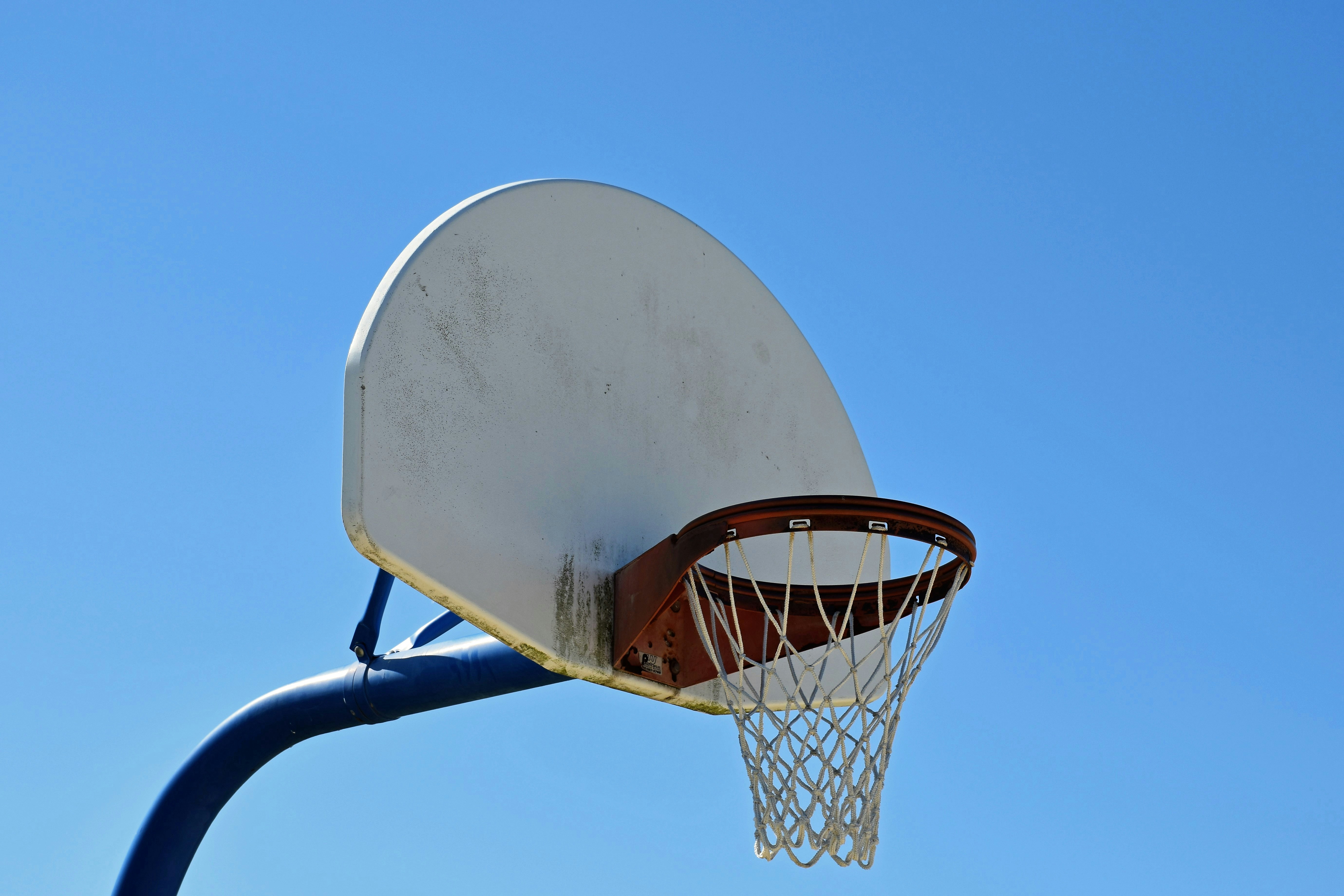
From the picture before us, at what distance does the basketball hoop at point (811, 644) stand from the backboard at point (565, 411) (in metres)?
0.20

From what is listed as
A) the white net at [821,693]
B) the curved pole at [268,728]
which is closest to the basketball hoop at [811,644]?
the white net at [821,693]

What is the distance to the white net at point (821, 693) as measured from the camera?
3.61 metres

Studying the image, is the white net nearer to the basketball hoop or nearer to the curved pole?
the basketball hoop

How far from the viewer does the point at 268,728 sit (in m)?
4.84

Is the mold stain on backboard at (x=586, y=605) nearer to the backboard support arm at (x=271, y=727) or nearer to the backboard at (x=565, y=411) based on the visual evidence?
the backboard at (x=565, y=411)

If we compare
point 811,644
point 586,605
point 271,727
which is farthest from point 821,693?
point 271,727

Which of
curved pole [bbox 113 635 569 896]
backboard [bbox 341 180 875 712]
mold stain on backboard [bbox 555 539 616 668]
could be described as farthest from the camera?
curved pole [bbox 113 635 569 896]

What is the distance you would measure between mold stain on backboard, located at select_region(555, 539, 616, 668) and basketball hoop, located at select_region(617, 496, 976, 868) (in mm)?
47

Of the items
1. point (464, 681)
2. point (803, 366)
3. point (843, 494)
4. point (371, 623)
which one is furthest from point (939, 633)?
point (371, 623)

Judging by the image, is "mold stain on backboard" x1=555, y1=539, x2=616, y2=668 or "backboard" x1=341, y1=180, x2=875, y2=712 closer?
"backboard" x1=341, y1=180, x2=875, y2=712

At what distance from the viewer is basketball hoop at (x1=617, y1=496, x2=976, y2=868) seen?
3.59m

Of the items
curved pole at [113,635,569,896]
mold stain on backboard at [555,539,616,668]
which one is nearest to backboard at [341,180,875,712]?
mold stain on backboard at [555,539,616,668]

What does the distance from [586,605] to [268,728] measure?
1.73 m

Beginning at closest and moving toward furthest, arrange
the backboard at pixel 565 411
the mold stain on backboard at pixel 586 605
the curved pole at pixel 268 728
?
the backboard at pixel 565 411 → the mold stain on backboard at pixel 586 605 → the curved pole at pixel 268 728
